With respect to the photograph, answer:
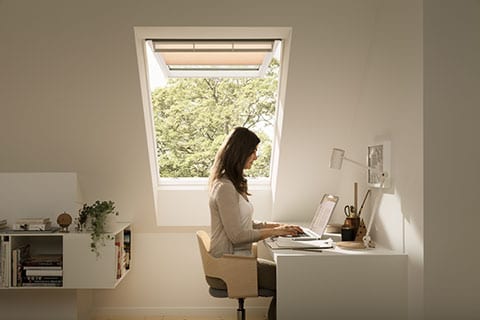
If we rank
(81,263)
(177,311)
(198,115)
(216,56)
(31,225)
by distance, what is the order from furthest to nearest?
(198,115), (177,311), (216,56), (31,225), (81,263)

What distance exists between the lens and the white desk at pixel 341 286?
359cm

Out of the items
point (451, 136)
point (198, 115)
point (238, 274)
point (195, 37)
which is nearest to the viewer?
point (451, 136)

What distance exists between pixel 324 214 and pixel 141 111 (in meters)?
1.47

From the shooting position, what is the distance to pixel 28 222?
15.0ft

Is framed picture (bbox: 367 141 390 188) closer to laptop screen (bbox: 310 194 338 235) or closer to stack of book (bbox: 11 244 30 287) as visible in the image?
laptop screen (bbox: 310 194 338 235)

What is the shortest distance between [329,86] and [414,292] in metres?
1.57

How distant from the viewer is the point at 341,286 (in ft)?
11.9

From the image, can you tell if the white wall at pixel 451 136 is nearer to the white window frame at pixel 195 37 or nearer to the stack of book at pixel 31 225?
the white window frame at pixel 195 37

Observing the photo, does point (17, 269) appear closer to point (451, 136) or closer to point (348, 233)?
point (348, 233)

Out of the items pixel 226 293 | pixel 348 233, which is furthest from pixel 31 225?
pixel 348 233

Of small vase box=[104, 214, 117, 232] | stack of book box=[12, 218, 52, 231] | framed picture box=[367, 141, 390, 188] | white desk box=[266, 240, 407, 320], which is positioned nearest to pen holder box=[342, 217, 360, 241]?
framed picture box=[367, 141, 390, 188]

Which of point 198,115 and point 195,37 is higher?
point 195,37

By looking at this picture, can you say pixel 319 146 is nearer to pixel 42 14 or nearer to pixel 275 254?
pixel 275 254

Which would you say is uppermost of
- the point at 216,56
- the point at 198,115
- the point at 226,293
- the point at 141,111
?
the point at 216,56
